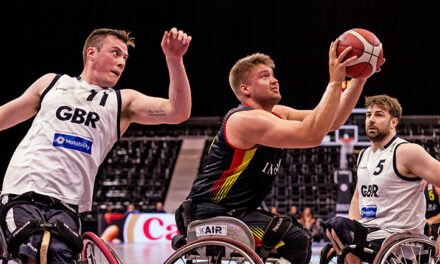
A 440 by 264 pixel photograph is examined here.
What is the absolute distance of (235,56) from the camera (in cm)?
2092

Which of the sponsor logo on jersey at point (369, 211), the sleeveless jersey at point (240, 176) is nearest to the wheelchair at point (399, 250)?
the sponsor logo on jersey at point (369, 211)

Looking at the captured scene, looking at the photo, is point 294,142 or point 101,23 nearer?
point 294,142

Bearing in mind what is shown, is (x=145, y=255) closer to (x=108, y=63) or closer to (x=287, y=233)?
(x=287, y=233)

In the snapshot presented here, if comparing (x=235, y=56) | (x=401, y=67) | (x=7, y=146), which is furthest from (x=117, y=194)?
(x=401, y=67)

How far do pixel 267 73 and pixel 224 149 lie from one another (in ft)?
1.97

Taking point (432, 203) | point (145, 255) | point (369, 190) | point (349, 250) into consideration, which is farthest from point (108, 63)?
point (145, 255)

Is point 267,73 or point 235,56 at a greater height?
point 235,56

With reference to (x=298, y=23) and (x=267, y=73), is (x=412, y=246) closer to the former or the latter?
(x=267, y=73)

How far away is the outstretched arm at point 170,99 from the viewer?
2.63 m

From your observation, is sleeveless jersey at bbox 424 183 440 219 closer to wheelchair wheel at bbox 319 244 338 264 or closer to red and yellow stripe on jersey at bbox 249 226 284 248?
wheelchair wheel at bbox 319 244 338 264

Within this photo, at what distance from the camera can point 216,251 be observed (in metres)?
2.96

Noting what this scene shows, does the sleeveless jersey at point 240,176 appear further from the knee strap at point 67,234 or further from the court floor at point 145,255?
the court floor at point 145,255

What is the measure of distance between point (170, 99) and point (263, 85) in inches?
30.5

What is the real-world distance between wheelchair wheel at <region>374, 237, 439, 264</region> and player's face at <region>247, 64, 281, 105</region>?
1.29 meters
